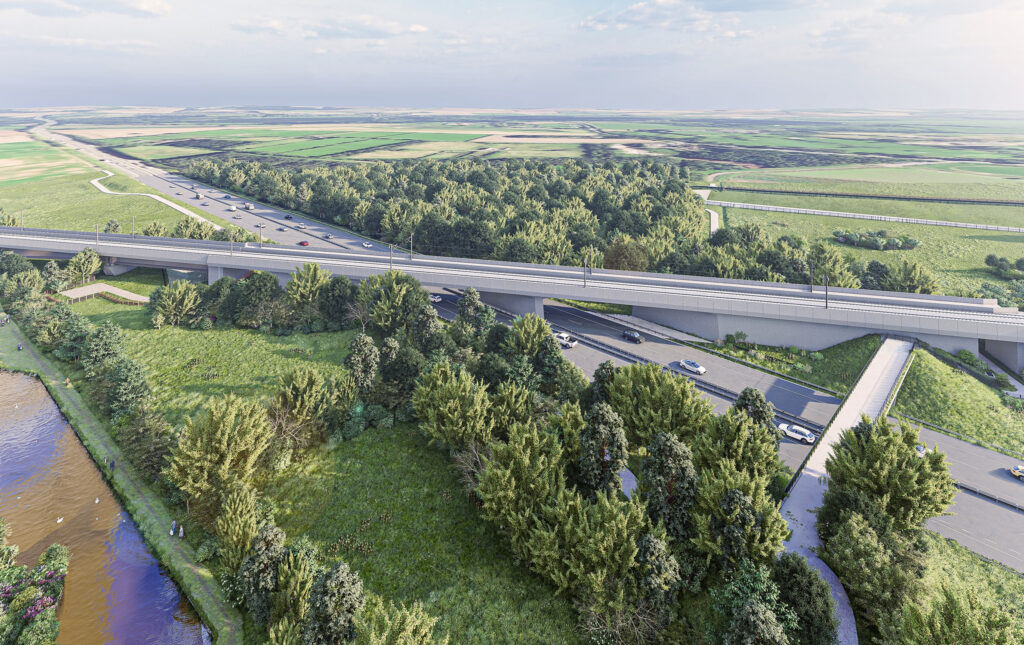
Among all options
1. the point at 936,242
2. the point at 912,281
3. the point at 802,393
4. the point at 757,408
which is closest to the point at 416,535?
the point at 757,408

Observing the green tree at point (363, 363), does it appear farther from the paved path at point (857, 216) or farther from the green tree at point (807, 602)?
the paved path at point (857, 216)

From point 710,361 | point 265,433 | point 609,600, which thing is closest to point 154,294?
point 265,433

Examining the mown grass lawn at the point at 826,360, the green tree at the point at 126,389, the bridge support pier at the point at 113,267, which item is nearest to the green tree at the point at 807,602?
the mown grass lawn at the point at 826,360

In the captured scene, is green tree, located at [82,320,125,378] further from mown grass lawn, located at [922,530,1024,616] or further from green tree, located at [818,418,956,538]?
mown grass lawn, located at [922,530,1024,616]

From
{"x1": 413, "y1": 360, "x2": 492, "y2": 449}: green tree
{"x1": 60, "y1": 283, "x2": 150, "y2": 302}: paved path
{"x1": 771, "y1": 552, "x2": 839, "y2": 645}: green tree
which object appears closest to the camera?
{"x1": 771, "y1": 552, "x2": 839, "y2": 645}: green tree

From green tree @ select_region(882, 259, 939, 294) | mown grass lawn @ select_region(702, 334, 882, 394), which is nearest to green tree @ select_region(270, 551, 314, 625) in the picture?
mown grass lawn @ select_region(702, 334, 882, 394)

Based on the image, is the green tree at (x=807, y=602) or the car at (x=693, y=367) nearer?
the green tree at (x=807, y=602)

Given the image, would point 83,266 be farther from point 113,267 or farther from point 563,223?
point 563,223
